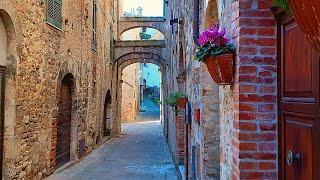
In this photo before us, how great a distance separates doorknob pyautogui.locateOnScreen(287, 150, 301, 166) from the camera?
2.18 meters

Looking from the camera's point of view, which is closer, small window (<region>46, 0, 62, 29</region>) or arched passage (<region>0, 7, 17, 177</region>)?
arched passage (<region>0, 7, 17, 177</region>)

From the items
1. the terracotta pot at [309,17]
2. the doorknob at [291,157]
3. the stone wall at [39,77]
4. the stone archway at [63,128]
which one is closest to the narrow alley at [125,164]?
the stone archway at [63,128]

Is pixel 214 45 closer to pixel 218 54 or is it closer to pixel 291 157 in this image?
pixel 218 54

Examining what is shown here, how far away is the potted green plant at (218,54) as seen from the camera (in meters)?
2.78

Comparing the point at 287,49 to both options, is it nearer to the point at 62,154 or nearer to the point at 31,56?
the point at 31,56

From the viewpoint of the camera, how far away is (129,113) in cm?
3178

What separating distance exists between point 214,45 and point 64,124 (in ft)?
27.0

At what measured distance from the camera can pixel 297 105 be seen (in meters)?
2.22

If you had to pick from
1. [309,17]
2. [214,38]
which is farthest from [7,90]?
[309,17]

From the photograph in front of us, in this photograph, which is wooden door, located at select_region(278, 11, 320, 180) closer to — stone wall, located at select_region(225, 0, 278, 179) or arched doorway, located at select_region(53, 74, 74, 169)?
stone wall, located at select_region(225, 0, 278, 179)

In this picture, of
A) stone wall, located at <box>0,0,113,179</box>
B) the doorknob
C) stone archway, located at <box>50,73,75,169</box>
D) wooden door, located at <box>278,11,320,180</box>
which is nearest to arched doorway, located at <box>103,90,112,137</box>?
stone wall, located at <box>0,0,113,179</box>

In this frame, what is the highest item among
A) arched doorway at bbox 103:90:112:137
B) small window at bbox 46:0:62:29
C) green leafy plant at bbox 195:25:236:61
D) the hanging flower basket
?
small window at bbox 46:0:62:29

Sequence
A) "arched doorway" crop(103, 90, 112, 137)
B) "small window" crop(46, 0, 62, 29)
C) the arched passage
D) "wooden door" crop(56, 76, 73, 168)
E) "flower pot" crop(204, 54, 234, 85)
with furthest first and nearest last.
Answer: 1. "arched doorway" crop(103, 90, 112, 137)
2. "wooden door" crop(56, 76, 73, 168)
3. "small window" crop(46, 0, 62, 29)
4. the arched passage
5. "flower pot" crop(204, 54, 234, 85)

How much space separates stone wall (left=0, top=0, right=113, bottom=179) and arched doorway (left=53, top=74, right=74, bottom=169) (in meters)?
0.22
